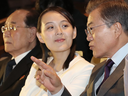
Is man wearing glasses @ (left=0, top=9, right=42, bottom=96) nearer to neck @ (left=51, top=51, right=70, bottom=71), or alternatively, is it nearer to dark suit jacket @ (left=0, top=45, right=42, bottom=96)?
dark suit jacket @ (left=0, top=45, right=42, bottom=96)

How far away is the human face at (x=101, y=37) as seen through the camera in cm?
171

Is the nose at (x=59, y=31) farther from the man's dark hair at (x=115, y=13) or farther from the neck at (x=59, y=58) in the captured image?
the man's dark hair at (x=115, y=13)

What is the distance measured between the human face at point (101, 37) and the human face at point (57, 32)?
24 centimetres

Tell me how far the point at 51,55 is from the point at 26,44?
49 cm

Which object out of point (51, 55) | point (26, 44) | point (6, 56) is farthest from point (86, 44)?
point (6, 56)

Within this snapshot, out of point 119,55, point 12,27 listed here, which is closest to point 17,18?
point 12,27

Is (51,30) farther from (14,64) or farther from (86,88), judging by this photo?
(14,64)

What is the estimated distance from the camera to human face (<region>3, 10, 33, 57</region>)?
2.62 metres

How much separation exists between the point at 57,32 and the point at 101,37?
42 cm

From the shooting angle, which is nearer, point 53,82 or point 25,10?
point 53,82

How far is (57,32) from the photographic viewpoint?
1.96 metres

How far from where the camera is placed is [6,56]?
3.14m

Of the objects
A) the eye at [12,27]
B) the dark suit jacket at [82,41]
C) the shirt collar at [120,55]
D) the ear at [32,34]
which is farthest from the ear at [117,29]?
the eye at [12,27]

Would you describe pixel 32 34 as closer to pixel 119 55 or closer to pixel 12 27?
pixel 12 27
